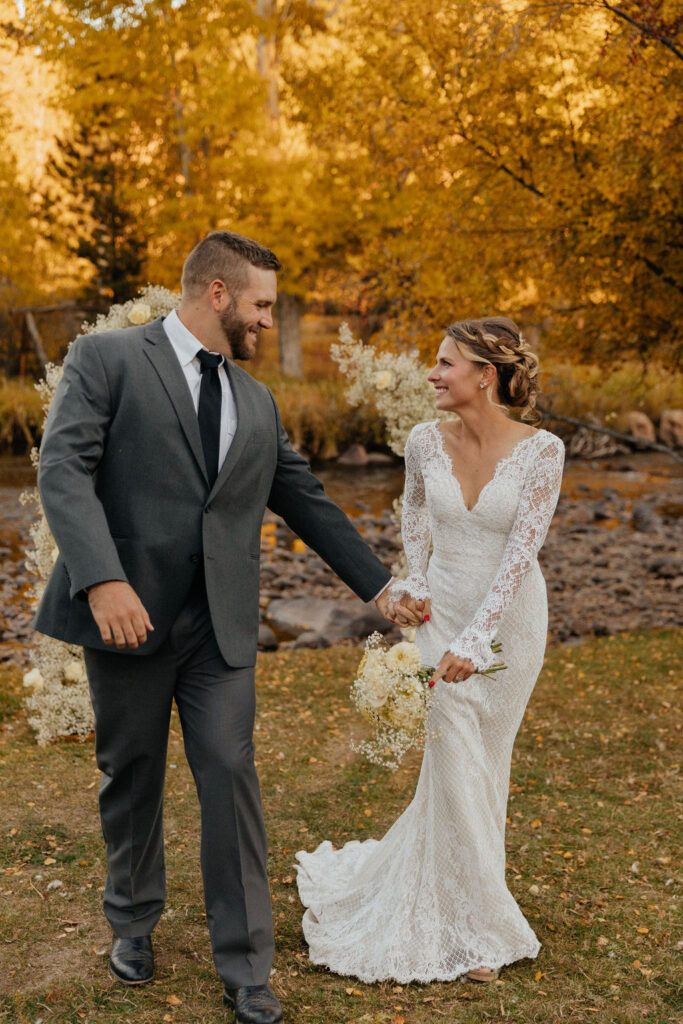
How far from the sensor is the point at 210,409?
3365 mm

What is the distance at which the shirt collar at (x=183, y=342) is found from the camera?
339cm

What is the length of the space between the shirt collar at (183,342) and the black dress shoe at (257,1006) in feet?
6.84

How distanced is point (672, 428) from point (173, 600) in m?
21.2

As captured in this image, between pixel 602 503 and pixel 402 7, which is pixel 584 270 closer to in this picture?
pixel 402 7

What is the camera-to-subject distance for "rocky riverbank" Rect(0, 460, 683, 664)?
1026cm

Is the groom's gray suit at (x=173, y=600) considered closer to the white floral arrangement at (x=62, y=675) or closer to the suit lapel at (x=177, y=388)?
the suit lapel at (x=177, y=388)

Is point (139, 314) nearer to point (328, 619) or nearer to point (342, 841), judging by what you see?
point (342, 841)

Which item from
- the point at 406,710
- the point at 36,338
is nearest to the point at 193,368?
the point at 406,710

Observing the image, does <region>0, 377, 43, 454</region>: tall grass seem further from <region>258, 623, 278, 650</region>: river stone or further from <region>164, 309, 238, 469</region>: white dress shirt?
<region>164, 309, 238, 469</region>: white dress shirt

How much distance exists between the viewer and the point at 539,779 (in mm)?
5699

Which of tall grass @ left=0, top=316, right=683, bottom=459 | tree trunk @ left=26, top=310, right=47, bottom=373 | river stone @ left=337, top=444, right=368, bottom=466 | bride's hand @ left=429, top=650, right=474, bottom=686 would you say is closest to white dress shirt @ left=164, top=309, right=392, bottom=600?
bride's hand @ left=429, top=650, right=474, bottom=686

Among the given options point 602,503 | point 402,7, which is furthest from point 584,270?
point 602,503

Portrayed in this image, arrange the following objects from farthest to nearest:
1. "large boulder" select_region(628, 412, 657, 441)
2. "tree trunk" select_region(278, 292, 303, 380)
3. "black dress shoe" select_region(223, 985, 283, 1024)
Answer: "tree trunk" select_region(278, 292, 303, 380), "large boulder" select_region(628, 412, 657, 441), "black dress shoe" select_region(223, 985, 283, 1024)

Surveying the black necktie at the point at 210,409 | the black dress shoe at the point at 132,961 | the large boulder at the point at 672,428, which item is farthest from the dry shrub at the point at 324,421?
the black dress shoe at the point at 132,961
